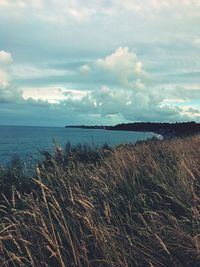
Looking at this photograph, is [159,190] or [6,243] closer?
[6,243]

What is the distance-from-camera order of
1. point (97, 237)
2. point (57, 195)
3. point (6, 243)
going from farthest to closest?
point (57, 195), point (6, 243), point (97, 237)

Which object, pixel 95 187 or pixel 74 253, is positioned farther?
pixel 95 187

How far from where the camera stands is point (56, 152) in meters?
11.2

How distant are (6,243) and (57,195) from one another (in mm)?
1565

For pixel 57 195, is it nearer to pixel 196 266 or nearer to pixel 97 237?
pixel 97 237

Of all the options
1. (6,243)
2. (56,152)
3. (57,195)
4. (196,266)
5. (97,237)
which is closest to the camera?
(196,266)

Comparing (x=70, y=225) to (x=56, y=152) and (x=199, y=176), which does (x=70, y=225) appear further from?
(x=56, y=152)

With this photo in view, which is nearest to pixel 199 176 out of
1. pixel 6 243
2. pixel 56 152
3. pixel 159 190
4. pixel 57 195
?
pixel 159 190

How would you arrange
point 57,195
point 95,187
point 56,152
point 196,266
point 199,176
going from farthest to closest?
point 56,152, point 199,176, point 95,187, point 57,195, point 196,266

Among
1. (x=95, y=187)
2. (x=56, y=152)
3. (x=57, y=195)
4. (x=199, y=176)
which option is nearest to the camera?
(x=57, y=195)

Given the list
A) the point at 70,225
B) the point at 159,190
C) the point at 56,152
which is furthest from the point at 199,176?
the point at 56,152

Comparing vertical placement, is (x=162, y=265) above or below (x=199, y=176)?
below

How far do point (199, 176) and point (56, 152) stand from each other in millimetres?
5042

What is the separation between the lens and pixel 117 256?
3.91 metres
